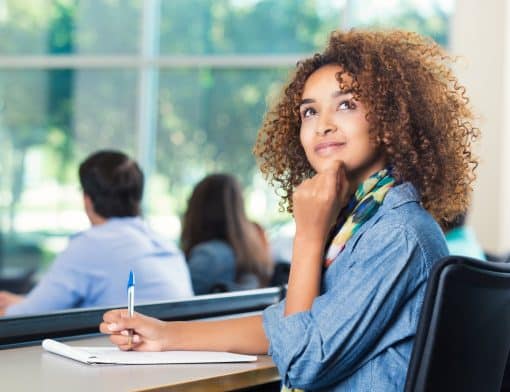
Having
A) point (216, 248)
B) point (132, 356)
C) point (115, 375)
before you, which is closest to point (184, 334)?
point (132, 356)

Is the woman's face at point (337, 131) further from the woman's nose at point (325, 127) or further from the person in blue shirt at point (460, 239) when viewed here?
the person in blue shirt at point (460, 239)

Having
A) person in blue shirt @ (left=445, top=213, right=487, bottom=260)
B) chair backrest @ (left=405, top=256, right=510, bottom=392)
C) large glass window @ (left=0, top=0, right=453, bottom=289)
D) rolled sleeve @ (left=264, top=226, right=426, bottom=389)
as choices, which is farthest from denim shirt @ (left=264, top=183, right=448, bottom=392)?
large glass window @ (left=0, top=0, right=453, bottom=289)

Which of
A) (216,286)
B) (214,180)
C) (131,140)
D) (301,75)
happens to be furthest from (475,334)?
(131,140)

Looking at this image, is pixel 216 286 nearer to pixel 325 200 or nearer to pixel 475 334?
pixel 325 200

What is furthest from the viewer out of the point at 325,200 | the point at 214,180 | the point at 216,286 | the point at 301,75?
the point at 214,180

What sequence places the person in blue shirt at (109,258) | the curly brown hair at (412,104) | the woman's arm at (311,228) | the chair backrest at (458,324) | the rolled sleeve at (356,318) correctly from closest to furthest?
the chair backrest at (458,324) < the rolled sleeve at (356,318) < the woman's arm at (311,228) < the curly brown hair at (412,104) < the person in blue shirt at (109,258)

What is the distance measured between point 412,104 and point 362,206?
0.24 metres

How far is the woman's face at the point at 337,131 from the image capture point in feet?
5.84

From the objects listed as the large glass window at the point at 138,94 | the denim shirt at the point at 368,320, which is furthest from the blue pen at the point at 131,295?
the large glass window at the point at 138,94

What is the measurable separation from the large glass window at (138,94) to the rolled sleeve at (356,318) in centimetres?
577

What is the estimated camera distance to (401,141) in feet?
5.79

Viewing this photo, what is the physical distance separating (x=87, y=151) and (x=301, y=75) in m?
6.29

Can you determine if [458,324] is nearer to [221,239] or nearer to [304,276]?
[304,276]

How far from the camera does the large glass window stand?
7.57 meters
